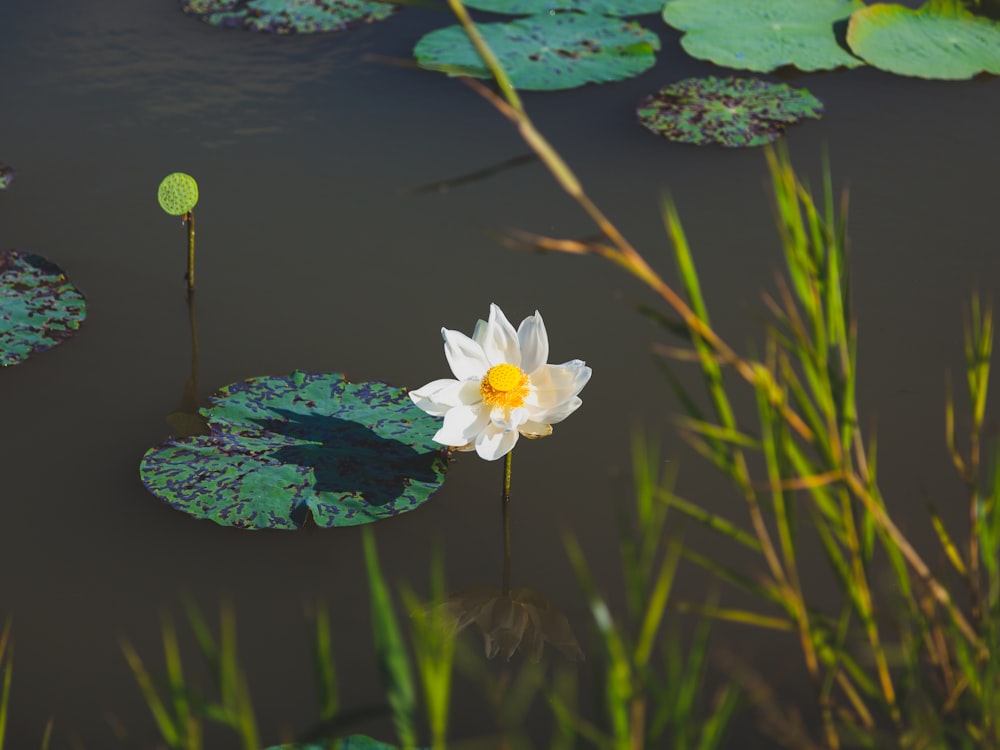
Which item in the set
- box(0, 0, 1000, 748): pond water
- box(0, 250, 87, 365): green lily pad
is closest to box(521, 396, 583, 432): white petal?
box(0, 0, 1000, 748): pond water

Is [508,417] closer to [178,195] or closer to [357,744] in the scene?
[357,744]

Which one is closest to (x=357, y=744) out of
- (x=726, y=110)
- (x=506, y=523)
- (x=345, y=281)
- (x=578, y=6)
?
(x=506, y=523)

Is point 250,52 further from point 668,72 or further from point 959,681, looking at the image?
point 959,681

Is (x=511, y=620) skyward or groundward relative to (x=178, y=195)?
groundward

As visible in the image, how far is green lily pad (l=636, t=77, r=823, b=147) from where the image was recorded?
3.63 meters

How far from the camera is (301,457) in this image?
240 cm

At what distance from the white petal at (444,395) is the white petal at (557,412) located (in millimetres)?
128

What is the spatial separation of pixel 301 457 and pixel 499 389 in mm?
450

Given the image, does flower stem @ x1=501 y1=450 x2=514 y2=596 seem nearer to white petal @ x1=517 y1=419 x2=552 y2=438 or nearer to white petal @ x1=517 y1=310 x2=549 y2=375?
white petal @ x1=517 y1=419 x2=552 y2=438

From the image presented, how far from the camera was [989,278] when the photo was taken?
303 centimetres

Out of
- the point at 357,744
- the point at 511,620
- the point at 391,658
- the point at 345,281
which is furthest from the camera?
the point at 345,281

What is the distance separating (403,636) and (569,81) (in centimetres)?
244

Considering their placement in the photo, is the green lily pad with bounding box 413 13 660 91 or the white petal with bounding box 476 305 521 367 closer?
the white petal with bounding box 476 305 521 367

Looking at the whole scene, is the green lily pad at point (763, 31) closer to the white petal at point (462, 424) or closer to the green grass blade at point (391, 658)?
the white petal at point (462, 424)
